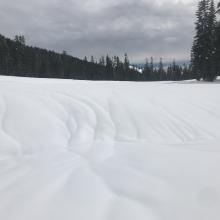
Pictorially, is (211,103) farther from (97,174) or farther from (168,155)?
(97,174)

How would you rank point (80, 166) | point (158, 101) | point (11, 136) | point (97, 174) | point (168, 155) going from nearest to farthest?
point (97, 174) → point (80, 166) → point (168, 155) → point (11, 136) → point (158, 101)

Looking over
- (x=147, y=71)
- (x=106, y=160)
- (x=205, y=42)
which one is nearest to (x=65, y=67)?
(x=147, y=71)

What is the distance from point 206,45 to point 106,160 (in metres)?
33.0

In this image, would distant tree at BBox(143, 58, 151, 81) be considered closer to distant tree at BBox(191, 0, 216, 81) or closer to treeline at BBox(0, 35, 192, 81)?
treeline at BBox(0, 35, 192, 81)

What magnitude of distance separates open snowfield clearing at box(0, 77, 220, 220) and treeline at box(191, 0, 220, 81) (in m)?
27.5

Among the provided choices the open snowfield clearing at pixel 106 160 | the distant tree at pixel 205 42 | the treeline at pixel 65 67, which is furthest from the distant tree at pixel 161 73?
the open snowfield clearing at pixel 106 160

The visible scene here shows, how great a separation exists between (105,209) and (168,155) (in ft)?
4.84

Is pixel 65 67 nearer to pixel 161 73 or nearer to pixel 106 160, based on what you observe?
pixel 161 73

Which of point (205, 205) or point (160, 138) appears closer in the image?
point (205, 205)

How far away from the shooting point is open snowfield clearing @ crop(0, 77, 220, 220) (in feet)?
8.98

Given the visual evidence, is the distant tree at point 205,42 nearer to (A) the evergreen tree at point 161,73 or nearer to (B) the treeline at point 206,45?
(B) the treeline at point 206,45

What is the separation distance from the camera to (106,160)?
3.93 metres

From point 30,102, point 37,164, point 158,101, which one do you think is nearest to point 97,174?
point 37,164

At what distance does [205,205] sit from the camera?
268 cm
